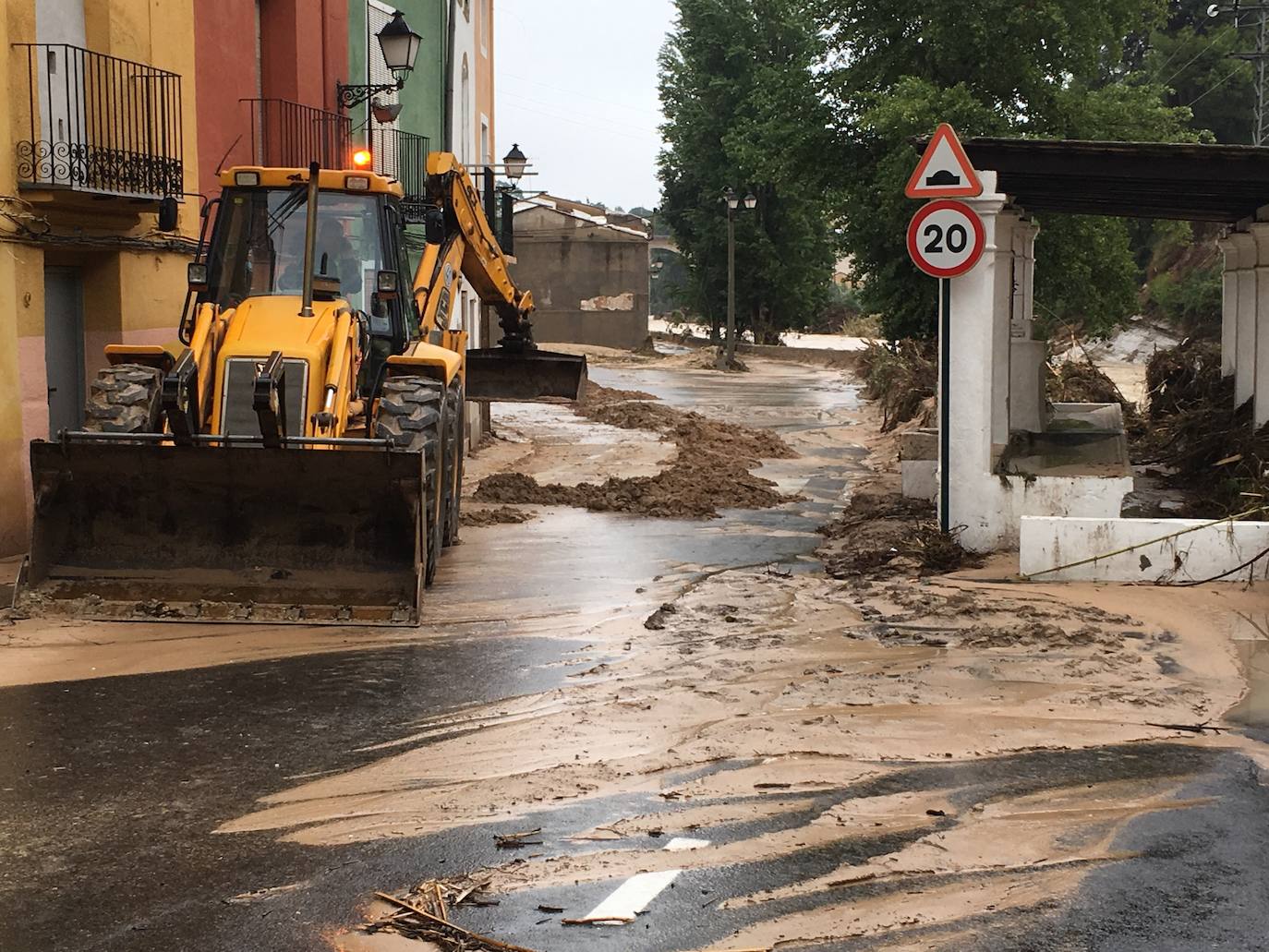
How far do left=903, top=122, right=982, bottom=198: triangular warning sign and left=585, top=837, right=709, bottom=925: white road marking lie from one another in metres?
6.99

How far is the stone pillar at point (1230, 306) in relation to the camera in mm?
15766

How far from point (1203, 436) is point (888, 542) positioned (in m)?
4.96

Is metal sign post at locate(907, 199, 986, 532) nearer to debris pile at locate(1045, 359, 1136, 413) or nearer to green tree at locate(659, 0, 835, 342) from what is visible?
debris pile at locate(1045, 359, 1136, 413)

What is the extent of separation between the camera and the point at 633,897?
Answer: 5230mm

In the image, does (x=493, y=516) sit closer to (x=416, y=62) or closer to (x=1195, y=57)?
(x=416, y=62)

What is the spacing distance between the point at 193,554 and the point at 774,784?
482 centimetres

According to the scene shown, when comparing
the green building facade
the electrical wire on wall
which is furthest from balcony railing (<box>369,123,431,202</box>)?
the electrical wire on wall

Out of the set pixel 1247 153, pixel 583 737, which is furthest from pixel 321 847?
pixel 1247 153

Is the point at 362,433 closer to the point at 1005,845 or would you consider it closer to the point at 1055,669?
the point at 1055,669

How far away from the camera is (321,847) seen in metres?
5.75

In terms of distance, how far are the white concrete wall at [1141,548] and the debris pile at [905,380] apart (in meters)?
10.3

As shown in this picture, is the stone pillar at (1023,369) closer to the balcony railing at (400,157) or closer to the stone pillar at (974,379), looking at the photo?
the stone pillar at (974,379)

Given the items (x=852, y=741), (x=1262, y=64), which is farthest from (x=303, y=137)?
(x=1262, y=64)

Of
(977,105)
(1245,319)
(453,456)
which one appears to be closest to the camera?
(453,456)
